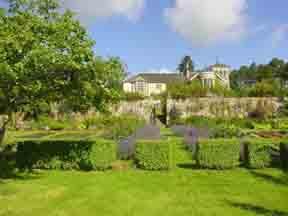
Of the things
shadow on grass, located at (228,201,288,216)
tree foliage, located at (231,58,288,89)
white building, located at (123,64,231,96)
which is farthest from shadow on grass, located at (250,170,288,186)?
white building, located at (123,64,231,96)

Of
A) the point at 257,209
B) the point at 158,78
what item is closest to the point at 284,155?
the point at 257,209

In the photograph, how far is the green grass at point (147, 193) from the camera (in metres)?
6.75

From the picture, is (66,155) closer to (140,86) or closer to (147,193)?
(147,193)

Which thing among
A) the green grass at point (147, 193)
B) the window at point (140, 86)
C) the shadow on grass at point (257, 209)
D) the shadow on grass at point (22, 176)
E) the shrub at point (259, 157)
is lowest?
the shadow on grass at point (257, 209)

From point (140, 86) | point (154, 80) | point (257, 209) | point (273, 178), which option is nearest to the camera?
point (257, 209)

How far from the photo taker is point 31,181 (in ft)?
30.9

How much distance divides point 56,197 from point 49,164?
3.63 metres

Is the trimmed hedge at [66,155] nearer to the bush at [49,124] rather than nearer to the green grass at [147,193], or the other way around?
the green grass at [147,193]

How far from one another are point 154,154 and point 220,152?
90.7 inches

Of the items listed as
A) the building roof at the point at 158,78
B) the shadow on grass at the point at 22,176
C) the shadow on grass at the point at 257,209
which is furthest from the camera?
the building roof at the point at 158,78

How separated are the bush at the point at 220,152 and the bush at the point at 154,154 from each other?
1227 mm

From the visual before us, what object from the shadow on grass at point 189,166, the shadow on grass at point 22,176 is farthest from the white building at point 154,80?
the shadow on grass at point 22,176

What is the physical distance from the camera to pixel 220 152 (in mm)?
10898

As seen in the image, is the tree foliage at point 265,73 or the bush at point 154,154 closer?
the bush at point 154,154
